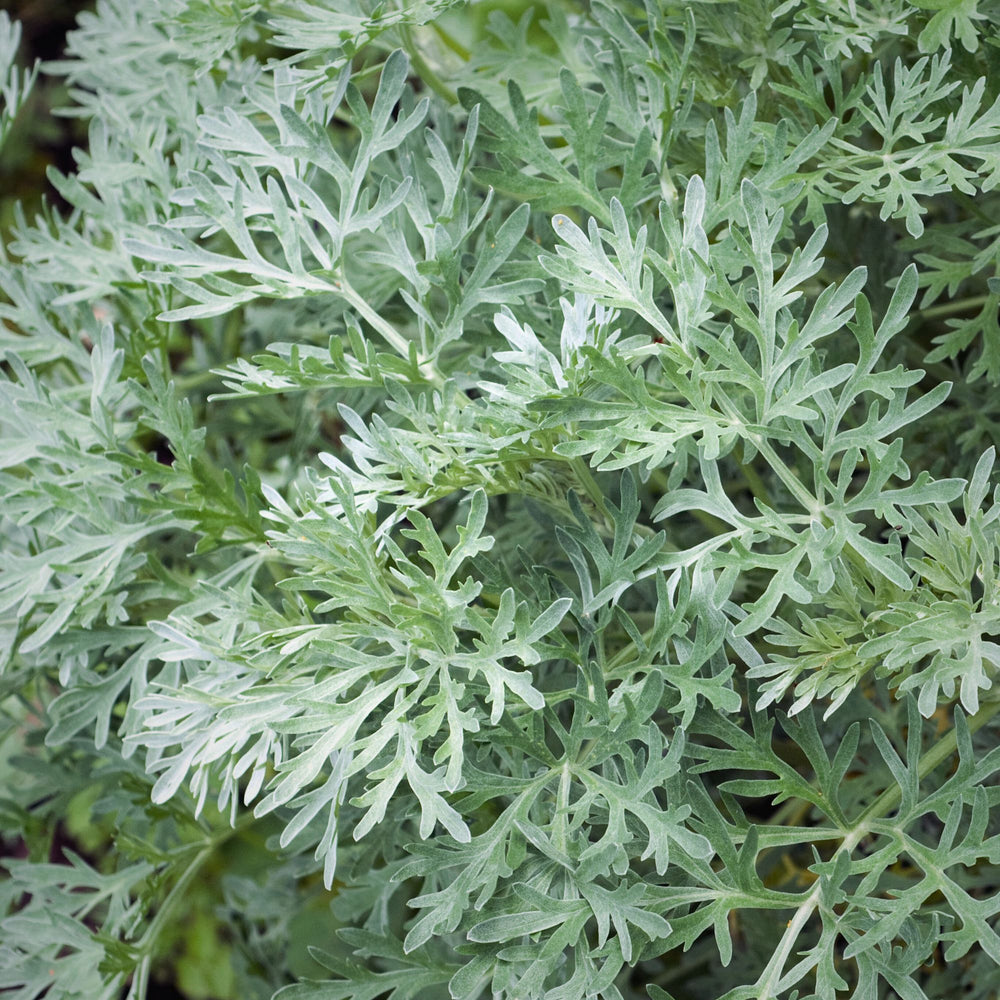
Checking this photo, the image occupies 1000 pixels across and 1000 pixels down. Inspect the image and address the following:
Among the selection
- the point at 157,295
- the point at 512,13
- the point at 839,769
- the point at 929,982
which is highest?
the point at 157,295

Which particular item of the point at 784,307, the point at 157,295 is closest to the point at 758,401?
the point at 784,307

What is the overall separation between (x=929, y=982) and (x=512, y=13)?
1342 millimetres

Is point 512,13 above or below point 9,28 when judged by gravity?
below

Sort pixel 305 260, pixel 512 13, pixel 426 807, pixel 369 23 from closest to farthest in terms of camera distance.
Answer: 1. pixel 426 807
2. pixel 369 23
3. pixel 305 260
4. pixel 512 13

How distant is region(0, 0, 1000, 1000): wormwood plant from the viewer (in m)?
0.56

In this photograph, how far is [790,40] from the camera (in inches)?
29.9

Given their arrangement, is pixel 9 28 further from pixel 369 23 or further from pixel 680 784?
pixel 680 784

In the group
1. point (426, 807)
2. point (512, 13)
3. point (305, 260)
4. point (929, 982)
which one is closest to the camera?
point (426, 807)

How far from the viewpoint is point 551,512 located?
73 cm

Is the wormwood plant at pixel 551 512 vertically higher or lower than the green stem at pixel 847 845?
higher

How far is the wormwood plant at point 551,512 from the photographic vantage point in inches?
22.2

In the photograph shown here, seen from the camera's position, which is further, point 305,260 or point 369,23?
point 305,260

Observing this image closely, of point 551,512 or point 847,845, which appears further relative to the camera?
point 551,512

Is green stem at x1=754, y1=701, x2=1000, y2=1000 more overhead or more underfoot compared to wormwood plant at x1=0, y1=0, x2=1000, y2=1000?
more underfoot
